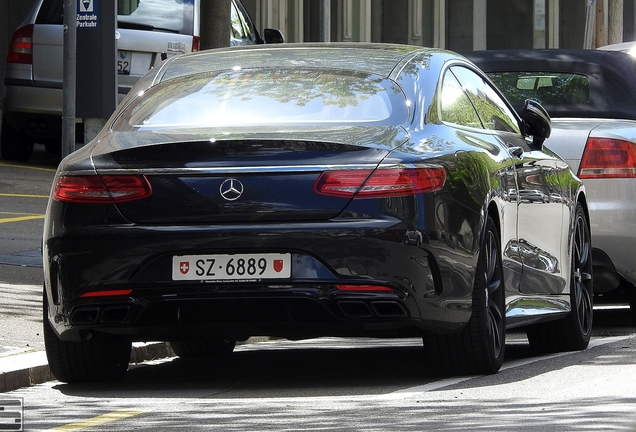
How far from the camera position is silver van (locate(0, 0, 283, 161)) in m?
19.1

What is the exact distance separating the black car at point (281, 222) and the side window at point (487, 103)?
59cm

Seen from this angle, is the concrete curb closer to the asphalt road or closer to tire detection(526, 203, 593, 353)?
the asphalt road

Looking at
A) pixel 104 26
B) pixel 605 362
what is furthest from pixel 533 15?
pixel 605 362

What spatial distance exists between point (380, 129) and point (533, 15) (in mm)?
36355

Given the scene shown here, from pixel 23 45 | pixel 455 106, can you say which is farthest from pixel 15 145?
pixel 455 106

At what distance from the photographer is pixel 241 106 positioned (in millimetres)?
7809

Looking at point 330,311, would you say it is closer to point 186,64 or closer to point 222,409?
point 222,409

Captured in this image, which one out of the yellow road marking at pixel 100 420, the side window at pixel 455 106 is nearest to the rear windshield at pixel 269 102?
the side window at pixel 455 106

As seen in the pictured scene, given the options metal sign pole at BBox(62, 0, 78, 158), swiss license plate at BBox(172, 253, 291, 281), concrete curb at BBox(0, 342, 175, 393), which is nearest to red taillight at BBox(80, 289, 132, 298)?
swiss license plate at BBox(172, 253, 291, 281)

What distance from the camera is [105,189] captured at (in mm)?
7449

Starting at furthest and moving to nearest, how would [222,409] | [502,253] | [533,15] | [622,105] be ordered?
[533,15], [622,105], [502,253], [222,409]

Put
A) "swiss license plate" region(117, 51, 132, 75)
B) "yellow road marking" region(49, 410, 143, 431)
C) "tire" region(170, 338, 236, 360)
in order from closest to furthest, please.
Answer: "yellow road marking" region(49, 410, 143, 431) < "tire" region(170, 338, 236, 360) < "swiss license plate" region(117, 51, 132, 75)

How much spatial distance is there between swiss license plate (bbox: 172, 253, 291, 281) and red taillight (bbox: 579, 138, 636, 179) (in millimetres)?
3774

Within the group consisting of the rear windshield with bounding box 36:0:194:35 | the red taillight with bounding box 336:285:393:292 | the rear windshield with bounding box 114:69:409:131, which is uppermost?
the rear windshield with bounding box 114:69:409:131
